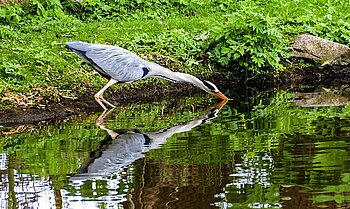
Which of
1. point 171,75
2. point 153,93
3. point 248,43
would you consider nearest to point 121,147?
point 171,75

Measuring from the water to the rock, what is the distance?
3.73 m

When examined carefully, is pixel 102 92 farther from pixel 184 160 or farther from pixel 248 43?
pixel 184 160

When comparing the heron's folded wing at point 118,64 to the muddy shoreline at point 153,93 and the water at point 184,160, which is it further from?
the muddy shoreline at point 153,93

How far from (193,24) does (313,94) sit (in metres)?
4.21

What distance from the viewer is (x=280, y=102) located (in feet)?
39.4

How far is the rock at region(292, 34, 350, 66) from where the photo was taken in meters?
14.8

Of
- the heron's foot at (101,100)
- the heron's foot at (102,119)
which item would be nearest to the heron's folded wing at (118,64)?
the heron's foot at (101,100)

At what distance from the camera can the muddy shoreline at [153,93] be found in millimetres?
11055

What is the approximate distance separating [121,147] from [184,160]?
47.3 inches

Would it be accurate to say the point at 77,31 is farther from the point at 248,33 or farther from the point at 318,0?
the point at 318,0

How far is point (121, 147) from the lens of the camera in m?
8.48

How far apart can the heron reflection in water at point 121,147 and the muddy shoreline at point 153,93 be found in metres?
0.93

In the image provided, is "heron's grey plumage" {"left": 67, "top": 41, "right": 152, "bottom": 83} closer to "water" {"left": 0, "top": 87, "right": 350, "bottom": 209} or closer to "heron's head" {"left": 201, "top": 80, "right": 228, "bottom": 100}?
"water" {"left": 0, "top": 87, "right": 350, "bottom": 209}

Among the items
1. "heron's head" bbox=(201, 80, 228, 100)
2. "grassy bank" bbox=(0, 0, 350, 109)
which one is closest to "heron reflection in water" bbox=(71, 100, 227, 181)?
"heron's head" bbox=(201, 80, 228, 100)
